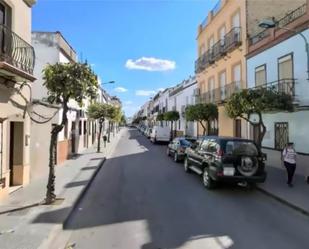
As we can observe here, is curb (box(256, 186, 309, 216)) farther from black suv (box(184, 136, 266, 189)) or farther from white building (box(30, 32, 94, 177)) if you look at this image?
white building (box(30, 32, 94, 177))

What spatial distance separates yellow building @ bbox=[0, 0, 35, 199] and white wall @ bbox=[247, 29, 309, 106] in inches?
414

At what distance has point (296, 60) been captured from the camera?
15.8 meters

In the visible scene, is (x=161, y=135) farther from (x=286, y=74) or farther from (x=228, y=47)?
(x=286, y=74)

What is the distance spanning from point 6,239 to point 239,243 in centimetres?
425

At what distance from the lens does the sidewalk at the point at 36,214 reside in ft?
22.1

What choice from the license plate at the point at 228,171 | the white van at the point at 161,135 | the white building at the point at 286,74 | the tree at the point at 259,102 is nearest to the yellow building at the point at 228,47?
the white building at the point at 286,74

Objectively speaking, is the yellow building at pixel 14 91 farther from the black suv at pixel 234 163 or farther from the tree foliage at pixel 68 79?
the black suv at pixel 234 163

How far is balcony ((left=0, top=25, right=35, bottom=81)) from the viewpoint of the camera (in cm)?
988

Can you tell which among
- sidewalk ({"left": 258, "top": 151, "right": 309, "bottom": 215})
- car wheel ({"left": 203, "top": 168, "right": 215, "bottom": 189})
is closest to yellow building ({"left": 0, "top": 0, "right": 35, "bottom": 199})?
car wheel ({"left": 203, "top": 168, "right": 215, "bottom": 189})

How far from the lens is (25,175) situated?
505 inches

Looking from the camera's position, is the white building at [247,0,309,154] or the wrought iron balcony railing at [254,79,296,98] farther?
the wrought iron balcony railing at [254,79,296,98]

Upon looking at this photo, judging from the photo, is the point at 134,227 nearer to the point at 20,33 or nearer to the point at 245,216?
the point at 245,216

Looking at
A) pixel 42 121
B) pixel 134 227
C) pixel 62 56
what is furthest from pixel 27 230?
pixel 62 56

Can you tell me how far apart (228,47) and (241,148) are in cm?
1360
